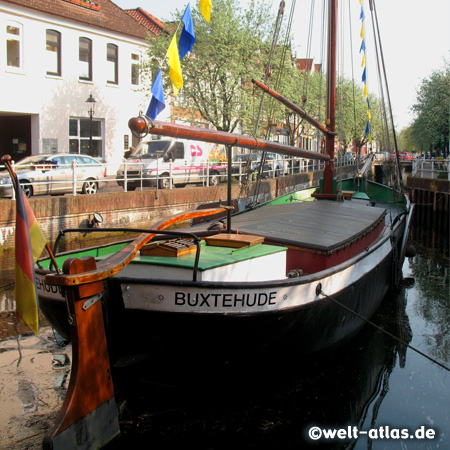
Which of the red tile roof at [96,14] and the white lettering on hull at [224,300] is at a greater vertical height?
the red tile roof at [96,14]

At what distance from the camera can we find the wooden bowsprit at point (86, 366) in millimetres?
4164

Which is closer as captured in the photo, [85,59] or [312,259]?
[312,259]

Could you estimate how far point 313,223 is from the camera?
755 cm

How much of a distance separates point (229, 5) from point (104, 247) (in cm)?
2026

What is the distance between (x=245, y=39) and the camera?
2409 centimetres

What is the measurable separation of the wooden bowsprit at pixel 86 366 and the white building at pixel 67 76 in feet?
65.6

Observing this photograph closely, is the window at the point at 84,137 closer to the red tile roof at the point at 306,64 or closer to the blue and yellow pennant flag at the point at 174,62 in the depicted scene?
the red tile roof at the point at 306,64

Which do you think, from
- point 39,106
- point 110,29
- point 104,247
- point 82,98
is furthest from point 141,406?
point 110,29

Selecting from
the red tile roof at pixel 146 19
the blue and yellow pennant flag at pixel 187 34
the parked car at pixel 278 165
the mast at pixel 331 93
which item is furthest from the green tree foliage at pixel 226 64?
the blue and yellow pennant flag at pixel 187 34

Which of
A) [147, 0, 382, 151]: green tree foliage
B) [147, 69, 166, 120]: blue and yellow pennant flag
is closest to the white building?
[147, 0, 382, 151]: green tree foliage

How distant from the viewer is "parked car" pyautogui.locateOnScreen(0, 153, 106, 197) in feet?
45.0

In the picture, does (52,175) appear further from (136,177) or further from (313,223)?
(313,223)

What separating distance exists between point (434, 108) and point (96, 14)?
2414cm

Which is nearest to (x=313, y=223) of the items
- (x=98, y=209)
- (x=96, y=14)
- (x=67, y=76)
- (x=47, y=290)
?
(x=47, y=290)
